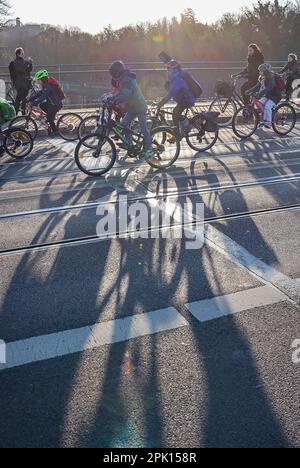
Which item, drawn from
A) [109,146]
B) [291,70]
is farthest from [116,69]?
[291,70]

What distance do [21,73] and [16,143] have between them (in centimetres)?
469

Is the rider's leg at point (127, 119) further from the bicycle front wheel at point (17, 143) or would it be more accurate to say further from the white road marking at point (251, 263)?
the white road marking at point (251, 263)

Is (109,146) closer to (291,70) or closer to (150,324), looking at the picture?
(150,324)

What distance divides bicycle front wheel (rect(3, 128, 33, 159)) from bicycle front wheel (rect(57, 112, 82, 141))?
7.35 ft

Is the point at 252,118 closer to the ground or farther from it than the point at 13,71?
closer to the ground

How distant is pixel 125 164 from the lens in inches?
407

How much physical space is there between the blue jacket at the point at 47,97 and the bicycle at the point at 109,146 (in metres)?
3.43

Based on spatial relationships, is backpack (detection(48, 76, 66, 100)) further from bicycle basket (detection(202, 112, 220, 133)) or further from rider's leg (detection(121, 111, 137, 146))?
bicycle basket (detection(202, 112, 220, 133))

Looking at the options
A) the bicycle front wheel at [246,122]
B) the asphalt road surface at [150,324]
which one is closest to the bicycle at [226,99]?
the bicycle front wheel at [246,122]

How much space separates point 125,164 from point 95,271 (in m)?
5.13

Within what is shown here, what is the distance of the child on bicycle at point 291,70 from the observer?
16984 millimetres

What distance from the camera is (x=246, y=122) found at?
44.1ft
